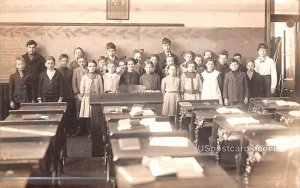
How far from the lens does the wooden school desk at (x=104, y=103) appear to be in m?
3.52

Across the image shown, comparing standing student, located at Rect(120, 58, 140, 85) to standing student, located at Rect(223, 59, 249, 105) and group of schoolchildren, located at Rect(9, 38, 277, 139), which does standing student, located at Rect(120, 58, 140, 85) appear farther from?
standing student, located at Rect(223, 59, 249, 105)

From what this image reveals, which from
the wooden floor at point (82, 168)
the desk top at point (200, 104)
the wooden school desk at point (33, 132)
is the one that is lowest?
the wooden floor at point (82, 168)

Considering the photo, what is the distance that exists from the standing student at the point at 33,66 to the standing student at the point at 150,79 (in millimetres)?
1106

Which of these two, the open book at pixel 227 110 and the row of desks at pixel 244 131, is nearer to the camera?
the row of desks at pixel 244 131

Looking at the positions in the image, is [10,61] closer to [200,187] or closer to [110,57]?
[110,57]

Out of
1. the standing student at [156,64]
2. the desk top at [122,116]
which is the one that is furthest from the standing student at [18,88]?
the standing student at [156,64]

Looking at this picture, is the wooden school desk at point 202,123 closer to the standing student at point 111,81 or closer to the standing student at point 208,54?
the standing student at point 111,81

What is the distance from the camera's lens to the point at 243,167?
2.24m

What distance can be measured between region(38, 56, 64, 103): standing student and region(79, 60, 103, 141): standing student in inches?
10.8

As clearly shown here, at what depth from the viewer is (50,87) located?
400 cm

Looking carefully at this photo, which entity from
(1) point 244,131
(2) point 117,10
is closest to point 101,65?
(2) point 117,10

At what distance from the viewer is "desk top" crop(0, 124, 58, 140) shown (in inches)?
92.2

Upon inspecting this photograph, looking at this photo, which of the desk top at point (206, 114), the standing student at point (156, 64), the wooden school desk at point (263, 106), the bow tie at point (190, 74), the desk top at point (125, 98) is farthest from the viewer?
the standing student at point (156, 64)

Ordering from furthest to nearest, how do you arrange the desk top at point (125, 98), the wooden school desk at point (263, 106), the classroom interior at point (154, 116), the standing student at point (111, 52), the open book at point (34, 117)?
the standing student at point (111, 52)
the desk top at point (125, 98)
the wooden school desk at point (263, 106)
the open book at point (34, 117)
the classroom interior at point (154, 116)
